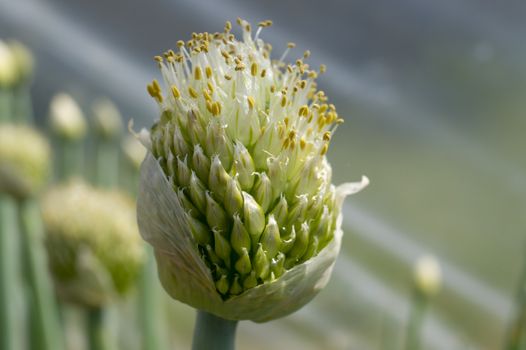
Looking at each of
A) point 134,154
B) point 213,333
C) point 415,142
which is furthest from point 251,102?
point 415,142

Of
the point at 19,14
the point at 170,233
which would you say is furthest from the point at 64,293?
the point at 19,14

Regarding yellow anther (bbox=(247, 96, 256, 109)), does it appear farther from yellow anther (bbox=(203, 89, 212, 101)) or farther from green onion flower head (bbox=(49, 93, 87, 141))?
green onion flower head (bbox=(49, 93, 87, 141))

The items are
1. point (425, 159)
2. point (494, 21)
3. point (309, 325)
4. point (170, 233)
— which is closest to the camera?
point (170, 233)

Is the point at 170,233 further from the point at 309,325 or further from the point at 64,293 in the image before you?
the point at 309,325

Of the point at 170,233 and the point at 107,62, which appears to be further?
the point at 107,62

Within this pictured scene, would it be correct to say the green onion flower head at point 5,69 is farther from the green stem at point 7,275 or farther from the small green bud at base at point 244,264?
the small green bud at base at point 244,264

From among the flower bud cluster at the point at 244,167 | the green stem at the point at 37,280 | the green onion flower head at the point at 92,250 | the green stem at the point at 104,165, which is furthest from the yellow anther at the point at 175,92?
the green stem at the point at 104,165

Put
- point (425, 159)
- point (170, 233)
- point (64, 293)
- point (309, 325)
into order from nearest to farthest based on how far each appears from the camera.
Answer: point (170, 233) → point (64, 293) → point (425, 159) → point (309, 325)

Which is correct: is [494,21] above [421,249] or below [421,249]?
above
